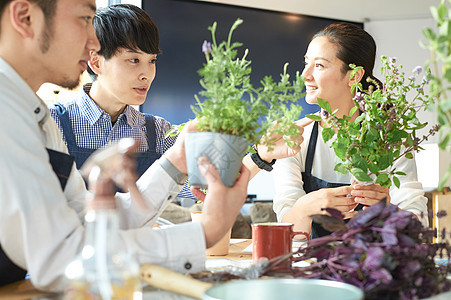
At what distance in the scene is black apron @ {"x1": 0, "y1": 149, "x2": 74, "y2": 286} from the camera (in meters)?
1.16

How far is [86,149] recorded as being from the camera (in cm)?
255

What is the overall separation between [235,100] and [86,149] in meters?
1.62

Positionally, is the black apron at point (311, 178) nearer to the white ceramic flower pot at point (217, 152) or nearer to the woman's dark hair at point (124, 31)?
the woman's dark hair at point (124, 31)

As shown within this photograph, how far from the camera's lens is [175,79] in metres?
6.42

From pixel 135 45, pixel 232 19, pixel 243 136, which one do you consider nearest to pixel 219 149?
pixel 243 136

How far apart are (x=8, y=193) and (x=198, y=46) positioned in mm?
5702

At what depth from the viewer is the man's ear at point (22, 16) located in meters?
1.21

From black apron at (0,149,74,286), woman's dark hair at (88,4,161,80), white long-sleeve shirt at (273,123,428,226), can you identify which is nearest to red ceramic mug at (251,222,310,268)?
black apron at (0,149,74,286)

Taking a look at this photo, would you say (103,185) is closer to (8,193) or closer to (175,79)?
(8,193)

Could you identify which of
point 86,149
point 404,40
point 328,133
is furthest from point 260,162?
point 404,40

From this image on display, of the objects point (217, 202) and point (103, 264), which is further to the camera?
point (217, 202)

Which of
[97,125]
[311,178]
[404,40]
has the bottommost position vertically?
[311,178]

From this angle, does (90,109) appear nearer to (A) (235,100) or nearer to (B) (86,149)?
(B) (86,149)

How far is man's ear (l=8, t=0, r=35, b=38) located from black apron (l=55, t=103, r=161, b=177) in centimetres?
124
